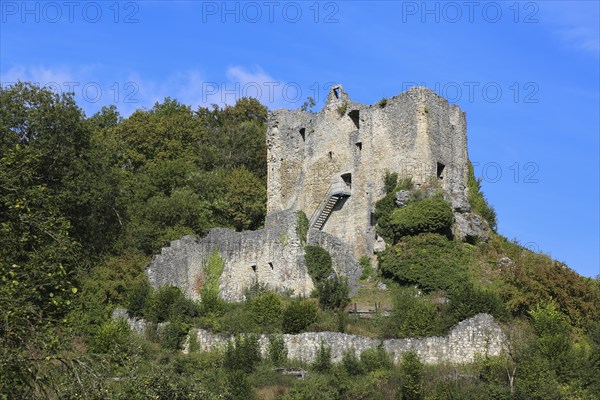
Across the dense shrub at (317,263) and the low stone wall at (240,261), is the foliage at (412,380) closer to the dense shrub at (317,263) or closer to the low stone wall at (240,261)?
the dense shrub at (317,263)

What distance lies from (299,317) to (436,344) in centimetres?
455

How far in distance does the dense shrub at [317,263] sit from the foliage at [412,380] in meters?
9.24

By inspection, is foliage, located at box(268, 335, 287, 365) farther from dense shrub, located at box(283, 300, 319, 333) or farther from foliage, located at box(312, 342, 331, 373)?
foliage, located at box(312, 342, 331, 373)

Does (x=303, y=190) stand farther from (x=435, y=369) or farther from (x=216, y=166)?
(x=435, y=369)

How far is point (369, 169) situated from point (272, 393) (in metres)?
16.7

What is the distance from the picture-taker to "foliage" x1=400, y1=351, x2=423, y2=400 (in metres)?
28.7

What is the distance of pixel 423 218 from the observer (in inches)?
1560

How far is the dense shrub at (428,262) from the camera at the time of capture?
37.5 metres

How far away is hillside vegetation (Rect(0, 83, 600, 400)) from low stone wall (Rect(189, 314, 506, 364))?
0.43m

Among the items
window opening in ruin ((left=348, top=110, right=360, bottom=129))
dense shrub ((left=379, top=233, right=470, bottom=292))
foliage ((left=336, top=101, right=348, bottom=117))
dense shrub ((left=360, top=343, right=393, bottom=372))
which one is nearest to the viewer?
dense shrub ((left=360, top=343, right=393, bottom=372))

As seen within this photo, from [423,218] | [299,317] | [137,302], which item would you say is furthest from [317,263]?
[137,302]

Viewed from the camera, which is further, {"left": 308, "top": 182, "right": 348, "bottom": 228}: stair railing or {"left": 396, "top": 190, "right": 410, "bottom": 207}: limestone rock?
{"left": 308, "top": 182, "right": 348, "bottom": 228}: stair railing

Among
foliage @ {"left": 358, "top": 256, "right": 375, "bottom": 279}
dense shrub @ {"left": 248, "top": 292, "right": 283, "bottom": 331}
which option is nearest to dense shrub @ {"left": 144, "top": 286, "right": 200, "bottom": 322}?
dense shrub @ {"left": 248, "top": 292, "right": 283, "bottom": 331}

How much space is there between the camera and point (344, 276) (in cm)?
3962
